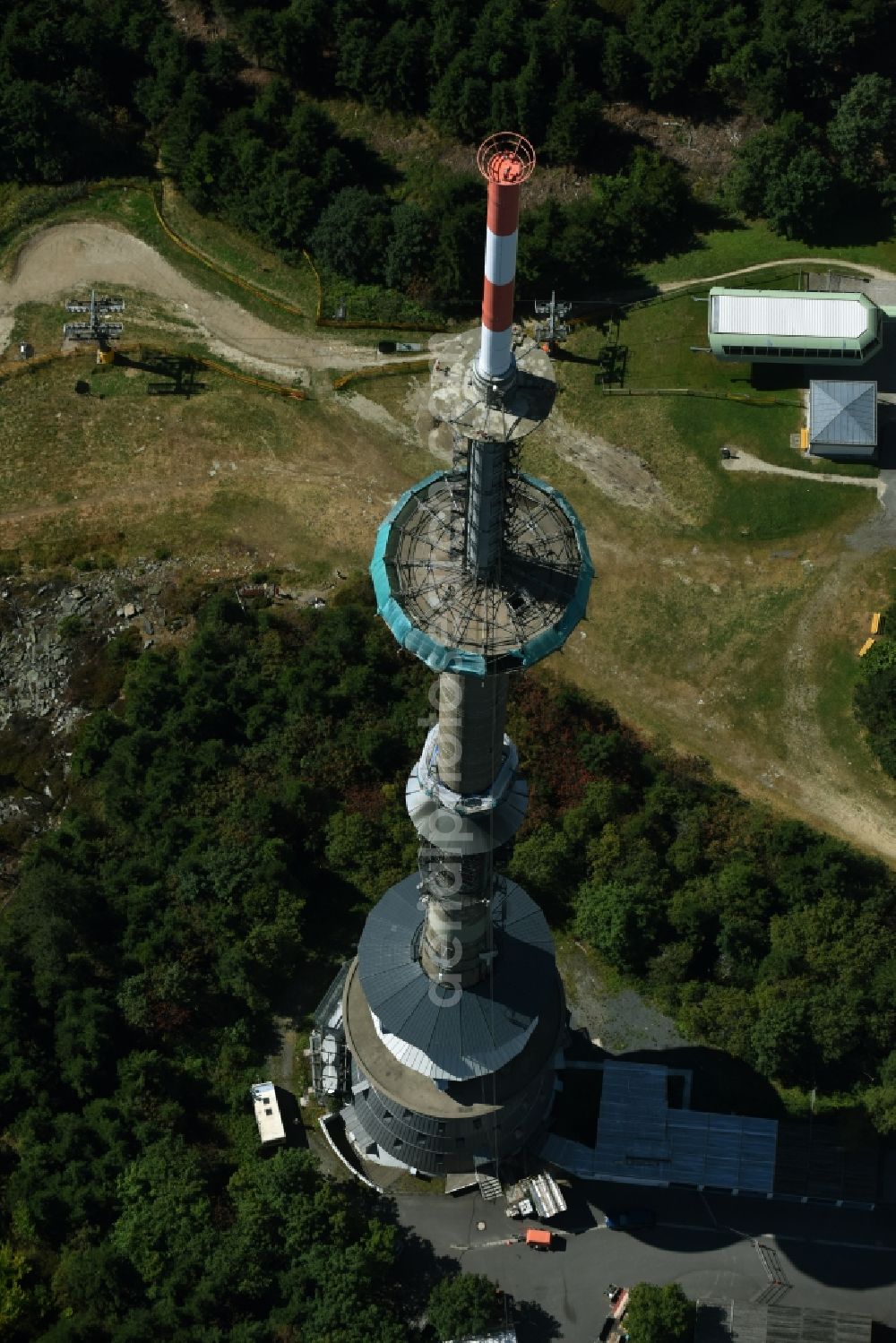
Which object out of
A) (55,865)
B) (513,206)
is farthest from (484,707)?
(55,865)

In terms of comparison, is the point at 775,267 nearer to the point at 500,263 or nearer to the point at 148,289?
the point at 148,289

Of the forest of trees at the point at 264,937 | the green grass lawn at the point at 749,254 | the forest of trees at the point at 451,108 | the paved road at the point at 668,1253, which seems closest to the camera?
the forest of trees at the point at 264,937

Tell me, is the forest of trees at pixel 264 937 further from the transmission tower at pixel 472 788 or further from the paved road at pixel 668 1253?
the transmission tower at pixel 472 788

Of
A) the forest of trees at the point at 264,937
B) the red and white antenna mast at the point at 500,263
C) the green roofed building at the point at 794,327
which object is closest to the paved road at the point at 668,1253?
the forest of trees at the point at 264,937

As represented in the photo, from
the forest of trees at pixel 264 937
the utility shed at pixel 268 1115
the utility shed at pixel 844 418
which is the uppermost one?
the utility shed at pixel 844 418

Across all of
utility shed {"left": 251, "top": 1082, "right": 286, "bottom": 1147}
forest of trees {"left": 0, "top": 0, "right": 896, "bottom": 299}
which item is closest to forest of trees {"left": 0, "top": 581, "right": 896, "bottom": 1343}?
utility shed {"left": 251, "top": 1082, "right": 286, "bottom": 1147}
